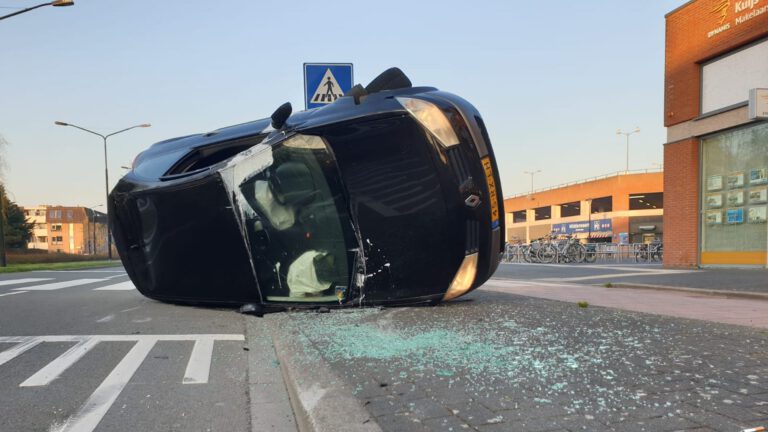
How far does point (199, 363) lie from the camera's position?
3492 millimetres

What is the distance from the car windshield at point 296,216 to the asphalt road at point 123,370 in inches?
30.5

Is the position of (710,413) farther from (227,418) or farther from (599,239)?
(599,239)

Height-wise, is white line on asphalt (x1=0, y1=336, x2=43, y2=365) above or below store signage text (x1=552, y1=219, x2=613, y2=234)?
above

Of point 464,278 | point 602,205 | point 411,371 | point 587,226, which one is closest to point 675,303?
point 464,278

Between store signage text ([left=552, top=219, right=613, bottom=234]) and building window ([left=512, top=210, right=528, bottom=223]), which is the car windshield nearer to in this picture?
store signage text ([left=552, top=219, right=613, bottom=234])

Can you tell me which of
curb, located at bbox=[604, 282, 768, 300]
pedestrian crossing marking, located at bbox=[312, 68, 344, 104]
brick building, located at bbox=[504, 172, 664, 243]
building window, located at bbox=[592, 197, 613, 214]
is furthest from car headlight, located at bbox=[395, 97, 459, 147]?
building window, located at bbox=[592, 197, 613, 214]

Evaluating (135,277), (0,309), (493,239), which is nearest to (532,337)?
(493,239)

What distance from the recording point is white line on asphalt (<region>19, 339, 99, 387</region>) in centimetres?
305

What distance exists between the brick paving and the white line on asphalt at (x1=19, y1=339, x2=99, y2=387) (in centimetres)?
163

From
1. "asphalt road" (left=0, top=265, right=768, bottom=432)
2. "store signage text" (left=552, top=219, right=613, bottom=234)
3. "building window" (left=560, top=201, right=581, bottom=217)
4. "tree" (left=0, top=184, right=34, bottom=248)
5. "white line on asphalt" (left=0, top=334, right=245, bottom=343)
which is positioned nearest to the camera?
"asphalt road" (left=0, top=265, right=768, bottom=432)

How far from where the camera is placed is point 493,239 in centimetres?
485

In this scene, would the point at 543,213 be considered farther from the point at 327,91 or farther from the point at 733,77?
the point at 327,91

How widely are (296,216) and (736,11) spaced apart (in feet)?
41.9

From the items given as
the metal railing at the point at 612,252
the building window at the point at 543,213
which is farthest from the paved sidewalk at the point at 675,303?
the building window at the point at 543,213
